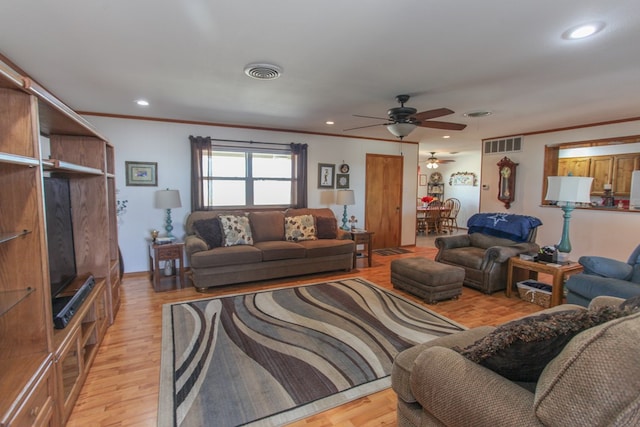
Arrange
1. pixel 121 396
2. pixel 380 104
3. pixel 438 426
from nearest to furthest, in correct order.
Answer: pixel 438 426 < pixel 121 396 < pixel 380 104

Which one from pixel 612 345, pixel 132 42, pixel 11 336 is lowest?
pixel 11 336

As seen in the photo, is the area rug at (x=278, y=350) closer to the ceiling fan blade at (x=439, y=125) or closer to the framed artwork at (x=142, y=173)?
the ceiling fan blade at (x=439, y=125)

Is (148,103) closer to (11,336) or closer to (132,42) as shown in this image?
(132,42)

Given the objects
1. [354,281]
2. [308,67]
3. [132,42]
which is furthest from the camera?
[354,281]

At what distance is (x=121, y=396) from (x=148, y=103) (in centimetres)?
314

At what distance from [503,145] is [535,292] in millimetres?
3507

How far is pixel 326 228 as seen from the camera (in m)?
5.11

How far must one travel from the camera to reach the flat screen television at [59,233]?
217cm

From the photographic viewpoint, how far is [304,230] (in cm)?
497

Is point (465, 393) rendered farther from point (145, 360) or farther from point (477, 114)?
point (477, 114)

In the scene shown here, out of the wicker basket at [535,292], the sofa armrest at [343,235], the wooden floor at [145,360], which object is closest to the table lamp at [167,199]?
the wooden floor at [145,360]

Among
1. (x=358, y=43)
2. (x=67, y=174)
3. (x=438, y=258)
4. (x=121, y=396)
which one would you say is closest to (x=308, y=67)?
(x=358, y=43)

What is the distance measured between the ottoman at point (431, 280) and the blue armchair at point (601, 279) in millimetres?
1039

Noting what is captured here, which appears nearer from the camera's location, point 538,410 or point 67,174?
point 538,410
